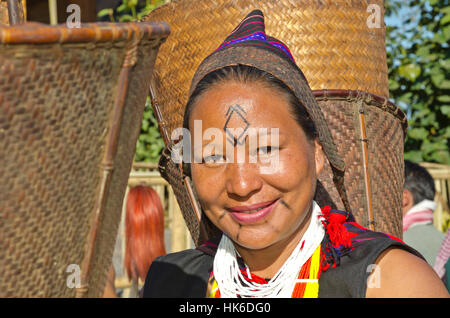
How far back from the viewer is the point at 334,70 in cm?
189

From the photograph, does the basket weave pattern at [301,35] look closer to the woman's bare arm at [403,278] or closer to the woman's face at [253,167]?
the woman's face at [253,167]

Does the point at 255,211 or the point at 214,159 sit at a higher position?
the point at 214,159

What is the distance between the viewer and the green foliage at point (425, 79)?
5562 mm

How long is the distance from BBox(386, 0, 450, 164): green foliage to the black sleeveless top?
15.2 ft

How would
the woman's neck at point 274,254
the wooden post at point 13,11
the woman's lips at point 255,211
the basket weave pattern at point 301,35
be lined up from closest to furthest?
the wooden post at point 13,11 → the woman's lips at point 255,211 → the woman's neck at point 274,254 → the basket weave pattern at point 301,35

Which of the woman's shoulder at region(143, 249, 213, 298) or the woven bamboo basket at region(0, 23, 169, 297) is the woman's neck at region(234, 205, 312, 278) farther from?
the woven bamboo basket at region(0, 23, 169, 297)

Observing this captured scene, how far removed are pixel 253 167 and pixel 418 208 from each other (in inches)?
141

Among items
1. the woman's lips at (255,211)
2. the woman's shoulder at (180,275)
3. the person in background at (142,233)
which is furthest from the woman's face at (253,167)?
the person in background at (142,233)

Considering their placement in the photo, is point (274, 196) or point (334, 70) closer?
point (274, 196)

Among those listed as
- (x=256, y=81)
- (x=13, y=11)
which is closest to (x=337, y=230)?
(x=256, y=81)

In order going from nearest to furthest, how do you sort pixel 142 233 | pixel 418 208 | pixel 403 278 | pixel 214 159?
pixel 403 278, pixel 214 159, pixel 418 208, pixel 142 233

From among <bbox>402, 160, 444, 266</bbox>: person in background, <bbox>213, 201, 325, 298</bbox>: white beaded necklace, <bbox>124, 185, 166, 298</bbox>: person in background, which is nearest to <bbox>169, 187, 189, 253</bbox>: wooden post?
<bbox>124, 185, 166, 298</bbox>: person in background

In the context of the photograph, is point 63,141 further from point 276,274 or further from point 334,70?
point 334,70

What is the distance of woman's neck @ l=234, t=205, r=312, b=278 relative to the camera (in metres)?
1.44
